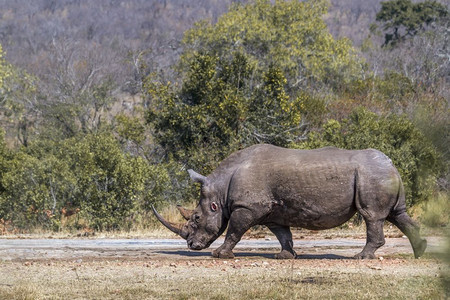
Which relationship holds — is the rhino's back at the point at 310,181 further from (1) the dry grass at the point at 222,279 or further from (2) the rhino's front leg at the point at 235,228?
(1) the dry grass at the point at 222,279

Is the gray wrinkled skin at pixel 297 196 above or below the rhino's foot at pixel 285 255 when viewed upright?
above

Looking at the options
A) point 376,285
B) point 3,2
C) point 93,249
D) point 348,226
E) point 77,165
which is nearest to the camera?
point 376,285

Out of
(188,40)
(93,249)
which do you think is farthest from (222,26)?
(93,249)

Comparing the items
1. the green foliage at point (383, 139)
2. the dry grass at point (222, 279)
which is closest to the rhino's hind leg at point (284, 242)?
the dry grass at point (222, 279)

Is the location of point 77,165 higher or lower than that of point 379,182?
lower

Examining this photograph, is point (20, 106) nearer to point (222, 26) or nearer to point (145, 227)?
point (222, 26)

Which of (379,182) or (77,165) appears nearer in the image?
(379,182)

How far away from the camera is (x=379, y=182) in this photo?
515 inches

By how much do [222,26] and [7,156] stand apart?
2303 cm

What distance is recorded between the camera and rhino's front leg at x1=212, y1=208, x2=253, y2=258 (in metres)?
13.7

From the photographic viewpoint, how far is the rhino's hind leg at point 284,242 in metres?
13.9

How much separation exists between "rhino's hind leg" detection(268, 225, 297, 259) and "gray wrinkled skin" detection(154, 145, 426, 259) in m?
0.02

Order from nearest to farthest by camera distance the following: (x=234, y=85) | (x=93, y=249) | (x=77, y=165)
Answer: (x=93, y=249) → (x=77, y=165) → (x=234, y=85)

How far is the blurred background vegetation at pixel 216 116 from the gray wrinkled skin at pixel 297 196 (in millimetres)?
1017
